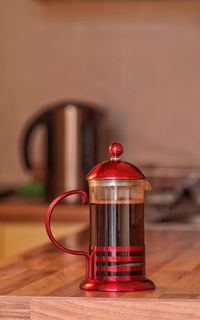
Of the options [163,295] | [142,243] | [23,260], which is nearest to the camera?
[163,295]

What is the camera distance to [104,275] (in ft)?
4.55

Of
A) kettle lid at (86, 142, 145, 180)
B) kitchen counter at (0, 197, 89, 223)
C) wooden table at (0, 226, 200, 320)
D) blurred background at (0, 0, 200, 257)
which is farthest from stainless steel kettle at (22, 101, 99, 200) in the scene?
kettle lid at (86, 142, 145, 180)

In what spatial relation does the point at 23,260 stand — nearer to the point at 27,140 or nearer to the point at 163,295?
the point at 163,295

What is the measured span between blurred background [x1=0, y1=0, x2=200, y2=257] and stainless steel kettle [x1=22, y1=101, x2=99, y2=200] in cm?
3

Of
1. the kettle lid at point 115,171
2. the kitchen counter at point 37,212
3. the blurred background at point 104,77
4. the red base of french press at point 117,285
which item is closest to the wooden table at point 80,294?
the red base of french press at point 117,285

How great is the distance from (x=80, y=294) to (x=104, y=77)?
7.28ft

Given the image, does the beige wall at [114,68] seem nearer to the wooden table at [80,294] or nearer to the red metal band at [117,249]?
the wooden table at [80,294]

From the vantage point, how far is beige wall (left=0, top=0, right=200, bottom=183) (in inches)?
135

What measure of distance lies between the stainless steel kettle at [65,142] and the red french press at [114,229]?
183 centimetres

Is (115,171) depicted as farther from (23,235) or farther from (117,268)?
(23,235)

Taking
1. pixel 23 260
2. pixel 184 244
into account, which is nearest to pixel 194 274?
pixel 23 260

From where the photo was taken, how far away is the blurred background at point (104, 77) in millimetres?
3430

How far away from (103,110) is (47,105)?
25 centimetres

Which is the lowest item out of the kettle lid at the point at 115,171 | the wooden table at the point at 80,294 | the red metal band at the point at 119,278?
the wooden table at the point at 80,294
